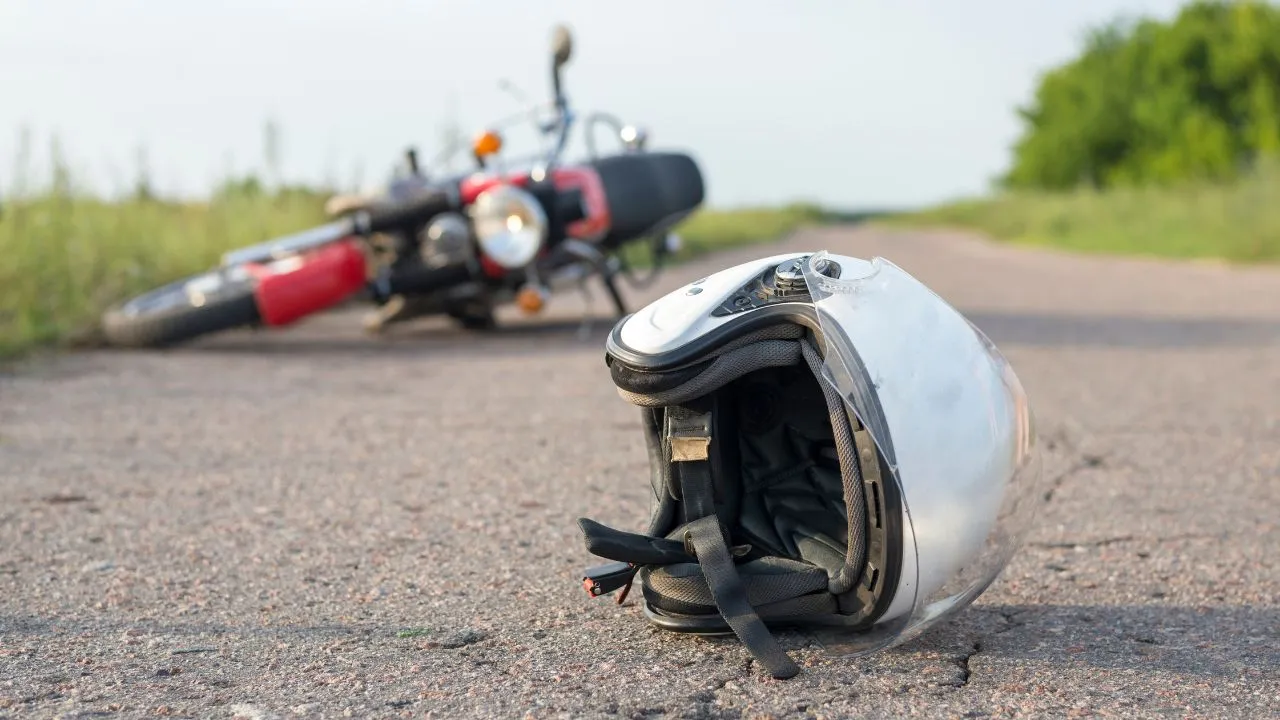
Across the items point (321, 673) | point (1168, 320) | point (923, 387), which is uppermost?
point (923, 387)

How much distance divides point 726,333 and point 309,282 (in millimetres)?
5012

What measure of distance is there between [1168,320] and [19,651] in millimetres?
7787

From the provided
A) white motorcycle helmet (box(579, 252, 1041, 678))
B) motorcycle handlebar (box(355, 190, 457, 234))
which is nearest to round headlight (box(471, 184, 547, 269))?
motorcycle handlebar (box(355, 190, 457, 234))

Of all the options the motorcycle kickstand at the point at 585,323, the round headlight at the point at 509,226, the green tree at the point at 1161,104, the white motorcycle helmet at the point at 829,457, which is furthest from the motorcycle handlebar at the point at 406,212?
the green tree at the point at 1161,104

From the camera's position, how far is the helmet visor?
2098 mm

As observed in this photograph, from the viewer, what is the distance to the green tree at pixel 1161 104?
35.8 m

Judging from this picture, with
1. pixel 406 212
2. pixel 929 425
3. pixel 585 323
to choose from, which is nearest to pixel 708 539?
pixel 929 425

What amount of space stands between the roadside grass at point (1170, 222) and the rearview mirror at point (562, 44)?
1242 cm

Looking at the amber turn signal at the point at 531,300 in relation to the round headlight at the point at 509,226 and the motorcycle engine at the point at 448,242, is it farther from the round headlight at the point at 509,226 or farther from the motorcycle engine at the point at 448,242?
the motorcycle engine at the point at 448,242

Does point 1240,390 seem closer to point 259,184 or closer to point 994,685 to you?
point 994,685

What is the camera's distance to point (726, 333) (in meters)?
2.18

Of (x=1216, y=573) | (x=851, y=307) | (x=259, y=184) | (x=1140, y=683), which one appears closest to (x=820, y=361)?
(x=851, y=307)

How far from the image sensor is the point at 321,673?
219 centimetres

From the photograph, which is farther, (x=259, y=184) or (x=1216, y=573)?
(x=259, y=184)
